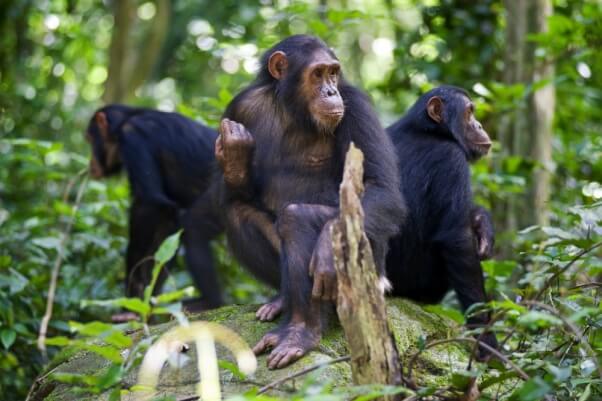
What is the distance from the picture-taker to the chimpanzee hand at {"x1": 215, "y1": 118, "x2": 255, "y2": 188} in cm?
546

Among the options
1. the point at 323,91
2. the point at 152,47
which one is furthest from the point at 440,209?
the point at 152,47

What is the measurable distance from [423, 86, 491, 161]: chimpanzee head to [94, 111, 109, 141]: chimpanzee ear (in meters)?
4.13

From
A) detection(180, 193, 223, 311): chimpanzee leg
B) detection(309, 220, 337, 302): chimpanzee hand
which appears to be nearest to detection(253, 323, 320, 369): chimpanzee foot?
detection(309, 220, 337, 302): chimpanzee hand

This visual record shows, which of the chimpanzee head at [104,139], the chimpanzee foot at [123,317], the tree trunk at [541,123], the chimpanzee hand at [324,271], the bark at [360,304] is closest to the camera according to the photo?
the bark at [360,304]

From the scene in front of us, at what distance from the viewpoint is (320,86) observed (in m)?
5.44

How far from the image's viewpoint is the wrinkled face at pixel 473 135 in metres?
6.50

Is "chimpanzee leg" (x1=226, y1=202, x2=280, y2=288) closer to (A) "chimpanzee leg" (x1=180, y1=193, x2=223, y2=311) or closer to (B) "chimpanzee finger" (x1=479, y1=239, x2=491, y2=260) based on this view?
(B) "chimpanzee finger" (x1=479, y1=239, x2=491, y2=260)

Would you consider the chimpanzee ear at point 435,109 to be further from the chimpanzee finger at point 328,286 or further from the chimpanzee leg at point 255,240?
the chimpanzee finger at point 328,286

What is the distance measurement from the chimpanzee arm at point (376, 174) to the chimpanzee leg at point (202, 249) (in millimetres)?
3260

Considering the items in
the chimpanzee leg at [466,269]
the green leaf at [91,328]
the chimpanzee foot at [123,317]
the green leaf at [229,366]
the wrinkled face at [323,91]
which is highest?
the wrinkled face at [323,91]

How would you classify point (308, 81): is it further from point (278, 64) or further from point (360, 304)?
point (360, 304)

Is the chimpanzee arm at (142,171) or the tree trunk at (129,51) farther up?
the tree trunk at (129,51)

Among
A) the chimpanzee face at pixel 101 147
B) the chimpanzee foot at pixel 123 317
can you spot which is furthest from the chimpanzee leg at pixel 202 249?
the chimpanzee face at pixel 101 147

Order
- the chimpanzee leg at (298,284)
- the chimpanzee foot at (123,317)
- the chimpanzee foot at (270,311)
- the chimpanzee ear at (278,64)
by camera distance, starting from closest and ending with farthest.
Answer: the chimpanzee leg at (298,284) < the chimpanzee foot at (270,311) < the chimpanzee ear at (278,64) < the chimpanzee foot at (123,317)
